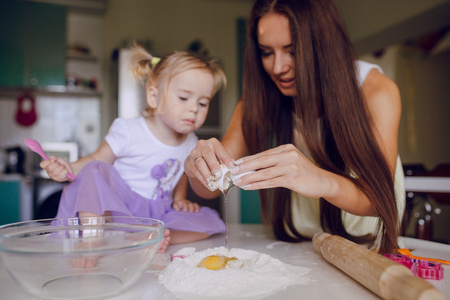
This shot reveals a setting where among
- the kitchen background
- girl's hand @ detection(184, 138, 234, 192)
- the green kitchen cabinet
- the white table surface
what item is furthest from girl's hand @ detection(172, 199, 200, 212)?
the green kitchen cabinet

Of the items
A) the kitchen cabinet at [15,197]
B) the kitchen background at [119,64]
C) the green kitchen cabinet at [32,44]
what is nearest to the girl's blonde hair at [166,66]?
the kitchen background at [119,64]

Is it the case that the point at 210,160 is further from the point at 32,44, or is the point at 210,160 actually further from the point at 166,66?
the point at 32,44

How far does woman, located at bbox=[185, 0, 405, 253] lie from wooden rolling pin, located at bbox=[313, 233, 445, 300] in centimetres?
13

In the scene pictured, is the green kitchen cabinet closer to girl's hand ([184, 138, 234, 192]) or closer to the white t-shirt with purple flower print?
the white t-shirt with purple flower print

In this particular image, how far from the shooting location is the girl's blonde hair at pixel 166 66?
4.10 ft

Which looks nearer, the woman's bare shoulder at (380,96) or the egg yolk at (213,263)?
the egg yolk at (213,263)

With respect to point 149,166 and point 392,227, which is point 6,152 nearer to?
point 149,166

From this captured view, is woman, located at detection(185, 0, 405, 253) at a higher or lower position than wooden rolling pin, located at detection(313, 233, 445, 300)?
higher

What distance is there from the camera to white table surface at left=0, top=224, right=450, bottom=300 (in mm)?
556

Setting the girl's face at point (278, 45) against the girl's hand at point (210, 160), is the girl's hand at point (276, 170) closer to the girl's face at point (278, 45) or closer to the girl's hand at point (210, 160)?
the girl's hand at point (210, 160)

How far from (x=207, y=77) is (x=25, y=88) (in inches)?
125

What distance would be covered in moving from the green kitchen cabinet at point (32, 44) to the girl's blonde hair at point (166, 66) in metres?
2.76

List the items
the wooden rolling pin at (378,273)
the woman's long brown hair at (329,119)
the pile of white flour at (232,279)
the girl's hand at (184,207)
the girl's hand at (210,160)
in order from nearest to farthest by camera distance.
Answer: the wooden rolling pin at (378,273)
the pile of white flour at (232,279)
the girl's hand at (210,160)
the woman's long brown hair at (329,119)
the girl's hand at (184,207)

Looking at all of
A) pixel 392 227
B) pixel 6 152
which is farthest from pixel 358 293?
pixel 6 152
